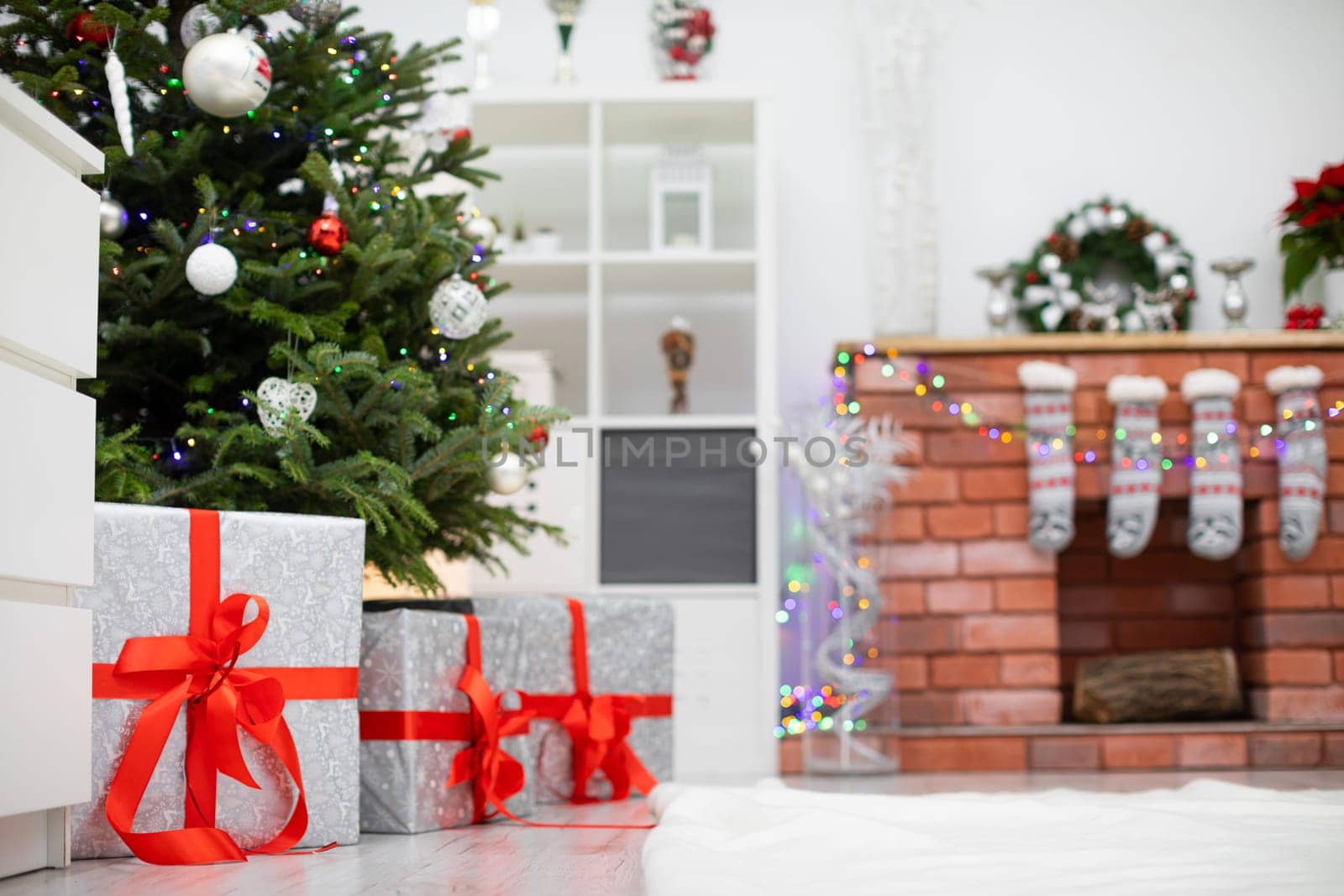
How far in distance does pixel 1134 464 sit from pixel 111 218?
2681 mm

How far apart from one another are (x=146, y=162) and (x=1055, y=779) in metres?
2.36

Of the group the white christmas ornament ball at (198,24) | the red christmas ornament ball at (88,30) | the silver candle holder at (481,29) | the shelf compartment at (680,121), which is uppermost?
the silver candle holder at (481,29)

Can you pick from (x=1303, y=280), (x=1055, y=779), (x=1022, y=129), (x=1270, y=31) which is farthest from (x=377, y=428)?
(x=1270, y=31)

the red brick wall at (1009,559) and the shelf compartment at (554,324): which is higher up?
the shelf compartment at (554,324)

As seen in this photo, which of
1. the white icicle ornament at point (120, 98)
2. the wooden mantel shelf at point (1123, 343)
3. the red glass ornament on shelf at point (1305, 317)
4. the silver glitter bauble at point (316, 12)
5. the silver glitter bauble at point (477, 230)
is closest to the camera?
the white icicle ornament at point (120, 98)

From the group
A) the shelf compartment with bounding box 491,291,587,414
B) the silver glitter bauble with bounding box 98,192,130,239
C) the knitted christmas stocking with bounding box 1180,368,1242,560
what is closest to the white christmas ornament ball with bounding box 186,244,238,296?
the silver glitter bauble with bounding box 98,192,130,239

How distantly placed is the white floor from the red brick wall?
1668mm

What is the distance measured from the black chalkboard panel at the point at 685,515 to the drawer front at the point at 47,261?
2.25 meters

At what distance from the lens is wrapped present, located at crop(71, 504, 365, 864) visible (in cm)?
155

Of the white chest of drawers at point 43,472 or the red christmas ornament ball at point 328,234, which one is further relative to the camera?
the red christmas ornament ball at point 328,234

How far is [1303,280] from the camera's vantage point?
3.99 meters

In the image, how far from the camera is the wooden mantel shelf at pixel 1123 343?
12.0 ft

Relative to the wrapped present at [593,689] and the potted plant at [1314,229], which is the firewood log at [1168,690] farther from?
the wrapped present at [593,689]

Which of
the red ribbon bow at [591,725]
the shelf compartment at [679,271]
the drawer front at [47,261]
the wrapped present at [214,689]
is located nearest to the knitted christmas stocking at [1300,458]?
the shelf compartment at [679,271]
